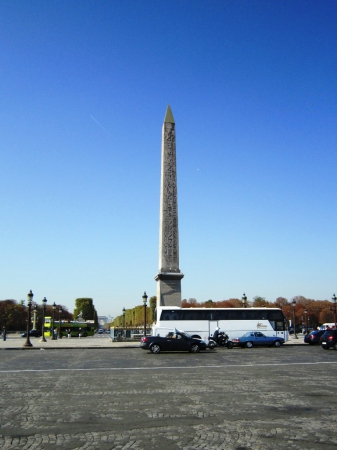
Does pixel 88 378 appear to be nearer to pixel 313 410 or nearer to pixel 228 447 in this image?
pixel 313 410

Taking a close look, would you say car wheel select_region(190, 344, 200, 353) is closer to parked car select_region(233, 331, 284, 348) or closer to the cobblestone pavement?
parked car select_region(233, 331, 284, 348)

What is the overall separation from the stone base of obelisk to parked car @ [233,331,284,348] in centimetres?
645

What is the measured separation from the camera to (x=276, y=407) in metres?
8.88

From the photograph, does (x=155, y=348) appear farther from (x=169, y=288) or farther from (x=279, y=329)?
(x=279, y=329)

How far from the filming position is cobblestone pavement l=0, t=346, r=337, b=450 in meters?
6.44

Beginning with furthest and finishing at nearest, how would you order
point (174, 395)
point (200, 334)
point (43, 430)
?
point (200, 334) < point (174, 395) < point (43, 430)

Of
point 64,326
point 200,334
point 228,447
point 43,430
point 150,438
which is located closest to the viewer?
point 228,447

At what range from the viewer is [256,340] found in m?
32.7

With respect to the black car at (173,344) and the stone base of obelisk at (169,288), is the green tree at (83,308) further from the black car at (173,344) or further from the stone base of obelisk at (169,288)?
the black car at (173,344)

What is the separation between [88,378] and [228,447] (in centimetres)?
847

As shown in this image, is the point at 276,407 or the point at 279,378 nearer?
the point at 276,407

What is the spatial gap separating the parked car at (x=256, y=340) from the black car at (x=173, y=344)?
688cm

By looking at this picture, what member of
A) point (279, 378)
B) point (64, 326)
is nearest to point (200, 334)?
point (279, 378)

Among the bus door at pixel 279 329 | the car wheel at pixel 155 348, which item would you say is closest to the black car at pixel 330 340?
the bus door at pixel 279 329
